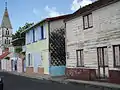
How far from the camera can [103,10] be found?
70.6 ft

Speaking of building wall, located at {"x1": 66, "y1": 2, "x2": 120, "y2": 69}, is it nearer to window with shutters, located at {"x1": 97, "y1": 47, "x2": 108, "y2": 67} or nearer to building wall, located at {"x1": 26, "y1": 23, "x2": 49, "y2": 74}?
window with shutters, located at {"x1": 97, "y1": 47, "x2": 108, "y2": 67}

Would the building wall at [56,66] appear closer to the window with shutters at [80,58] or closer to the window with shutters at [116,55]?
the window with shutters at [80,58]

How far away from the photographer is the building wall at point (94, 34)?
2039cm

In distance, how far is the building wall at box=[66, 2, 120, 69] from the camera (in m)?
20.4

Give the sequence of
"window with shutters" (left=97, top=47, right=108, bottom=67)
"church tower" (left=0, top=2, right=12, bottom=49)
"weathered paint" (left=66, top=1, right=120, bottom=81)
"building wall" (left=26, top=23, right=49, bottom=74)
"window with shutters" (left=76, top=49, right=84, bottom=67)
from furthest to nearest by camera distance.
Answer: "church tower" (left=0, top=2, right=12, bottom=49) → "building wall" (left=26, top=23, right=49, bottom=74) → "window with shutters" (left=76, top=49, right=84, bottom=67) → "window with shutters" (left=97, top=47, right=108, bottom=67) → "weathered paint" (left=66, top=1, right=120, bottom=81)

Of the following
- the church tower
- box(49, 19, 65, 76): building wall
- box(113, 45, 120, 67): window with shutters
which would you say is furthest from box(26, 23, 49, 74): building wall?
the church tower

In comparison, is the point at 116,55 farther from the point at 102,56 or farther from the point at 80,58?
the point at 80,58

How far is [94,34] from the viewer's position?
2312cm

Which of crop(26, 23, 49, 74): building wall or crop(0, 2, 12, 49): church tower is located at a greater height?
crop(0, 2, 12, 49): church tower

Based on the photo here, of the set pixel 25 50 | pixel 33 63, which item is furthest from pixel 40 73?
pixel 25 50

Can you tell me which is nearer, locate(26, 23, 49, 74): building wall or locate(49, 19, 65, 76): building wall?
locate(49, 19, 65, 76): building wall

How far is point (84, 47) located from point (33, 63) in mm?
16284

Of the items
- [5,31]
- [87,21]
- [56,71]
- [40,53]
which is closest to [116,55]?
[87,21]

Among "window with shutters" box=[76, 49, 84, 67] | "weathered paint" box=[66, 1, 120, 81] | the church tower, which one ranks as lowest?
"window with shutters" box=[76, 49, 84, 67]
